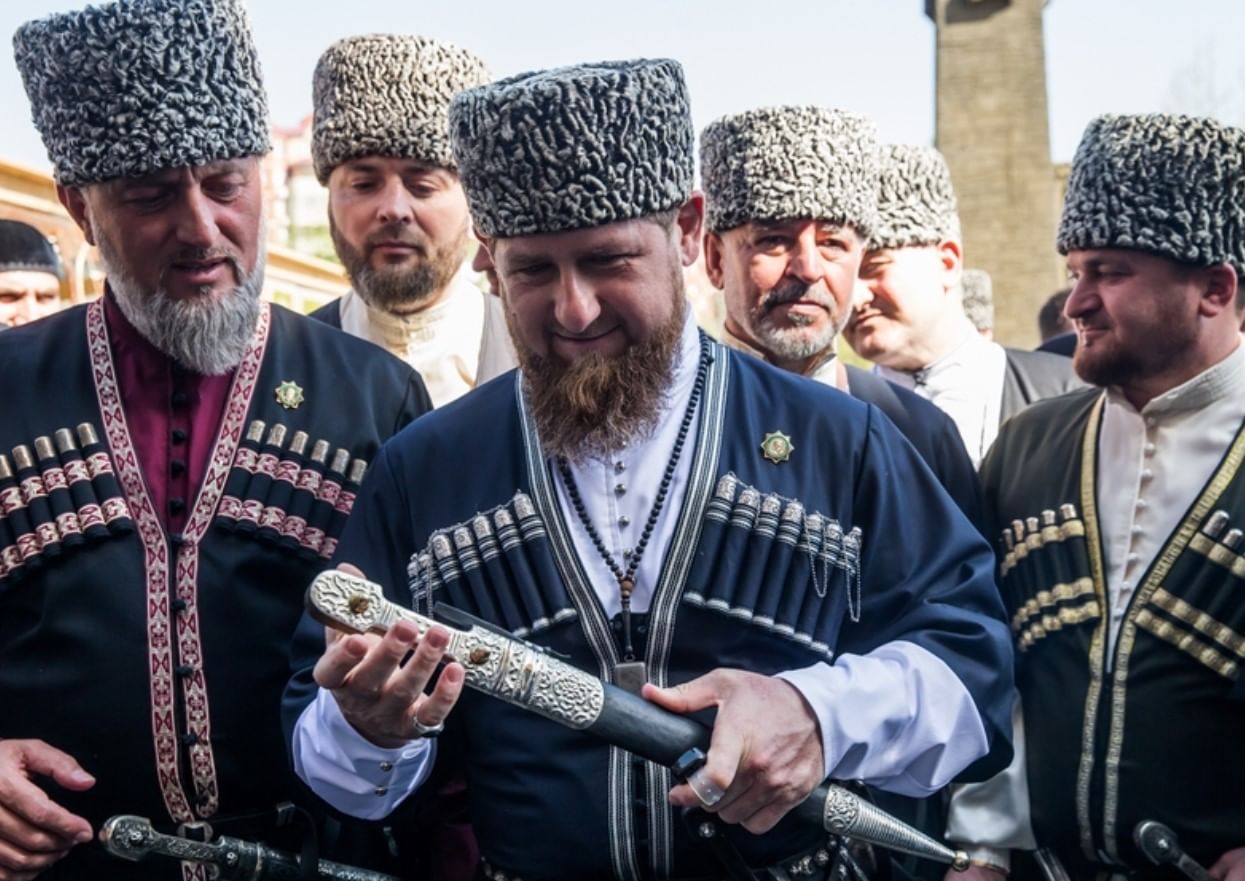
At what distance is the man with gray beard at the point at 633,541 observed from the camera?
2.74m

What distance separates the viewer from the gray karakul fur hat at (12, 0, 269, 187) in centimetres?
317

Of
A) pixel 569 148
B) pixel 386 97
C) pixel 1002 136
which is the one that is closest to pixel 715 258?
pixel 386 97

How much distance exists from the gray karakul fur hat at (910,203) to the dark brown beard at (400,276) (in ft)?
5.12

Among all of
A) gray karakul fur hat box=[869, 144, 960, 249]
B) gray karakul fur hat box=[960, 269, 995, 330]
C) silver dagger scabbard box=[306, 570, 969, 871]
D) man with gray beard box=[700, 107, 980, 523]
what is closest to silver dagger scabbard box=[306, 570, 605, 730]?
silver dagger scabbard box=[306, 570, 969, 871]

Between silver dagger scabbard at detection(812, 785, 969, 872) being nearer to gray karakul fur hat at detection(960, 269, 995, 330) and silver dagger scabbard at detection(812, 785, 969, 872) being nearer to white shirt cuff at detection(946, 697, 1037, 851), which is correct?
white shirt cuff at detection(946, 697, 1037, 851)

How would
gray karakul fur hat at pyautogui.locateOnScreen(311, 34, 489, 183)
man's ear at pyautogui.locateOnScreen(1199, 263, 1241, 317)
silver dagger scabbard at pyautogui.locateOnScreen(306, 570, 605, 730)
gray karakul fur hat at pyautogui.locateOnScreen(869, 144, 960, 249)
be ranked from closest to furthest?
silver dagger scabbard at pyautogui.locateOnScreen(306, 570, 605, 730) → man's ear at pyautogui.locateOnScreen(1199, 263, 1241, 317) → gray karakul fur hat at pyautogui.locateOnScreen(311, 34, 489, 183) → gray karakul fur hat at pyautogui.locateOnScreen(869, 144, 960, 249)

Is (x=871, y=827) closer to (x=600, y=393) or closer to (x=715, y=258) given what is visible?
(x=600, y=393)

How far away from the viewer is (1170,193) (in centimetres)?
357

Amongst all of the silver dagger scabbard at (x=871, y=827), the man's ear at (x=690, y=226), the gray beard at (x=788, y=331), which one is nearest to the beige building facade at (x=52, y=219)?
the gray beard at (x=788, y=331)

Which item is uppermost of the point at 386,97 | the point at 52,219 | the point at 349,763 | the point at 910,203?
the point at 386,97

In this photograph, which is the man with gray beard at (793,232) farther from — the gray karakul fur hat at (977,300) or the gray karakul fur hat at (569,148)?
the gray karakul fur hat at (977,300)

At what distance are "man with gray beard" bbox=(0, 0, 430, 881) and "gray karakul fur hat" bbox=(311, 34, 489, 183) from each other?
4.27ft

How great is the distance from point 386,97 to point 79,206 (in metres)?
1.46

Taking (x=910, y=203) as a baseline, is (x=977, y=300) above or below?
below
